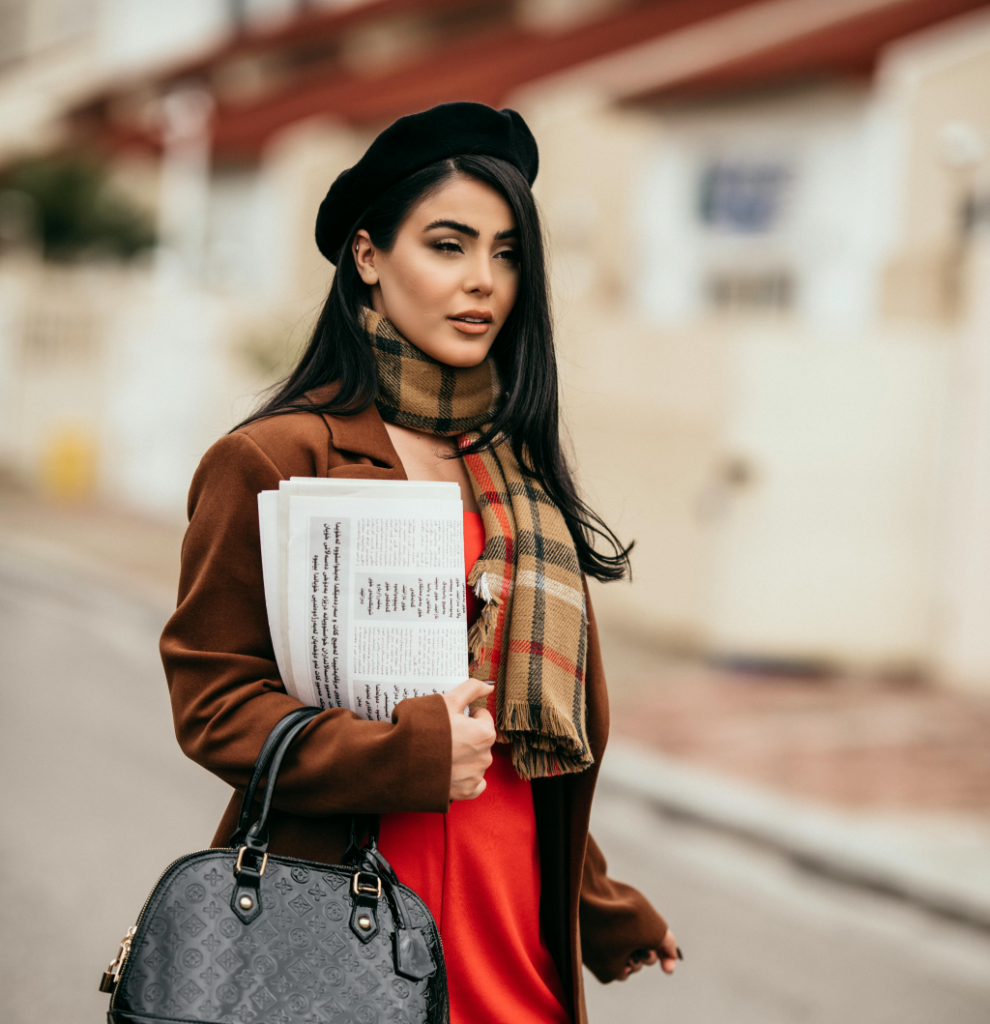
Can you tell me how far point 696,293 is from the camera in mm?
13328

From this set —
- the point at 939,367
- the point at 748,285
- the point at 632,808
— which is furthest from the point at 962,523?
the point at 748,285

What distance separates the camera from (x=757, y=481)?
8898mm

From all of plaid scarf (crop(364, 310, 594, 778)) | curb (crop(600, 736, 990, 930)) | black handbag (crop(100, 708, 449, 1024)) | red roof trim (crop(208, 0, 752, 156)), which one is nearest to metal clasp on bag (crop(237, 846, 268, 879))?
black handbag (crop(100, 708, 449, 1024))

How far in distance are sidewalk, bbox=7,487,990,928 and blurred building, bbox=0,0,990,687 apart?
2.45 feet

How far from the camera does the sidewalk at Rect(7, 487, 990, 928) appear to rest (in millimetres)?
5055

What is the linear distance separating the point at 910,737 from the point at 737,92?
8488 mm

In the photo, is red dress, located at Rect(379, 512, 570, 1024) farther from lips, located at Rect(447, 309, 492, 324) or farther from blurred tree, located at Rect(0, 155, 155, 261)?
blurred tree, located at Rect(0, 155, 155, 261)

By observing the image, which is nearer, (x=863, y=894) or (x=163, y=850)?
(x=163, y=850)

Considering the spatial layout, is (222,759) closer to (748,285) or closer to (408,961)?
(408,961)

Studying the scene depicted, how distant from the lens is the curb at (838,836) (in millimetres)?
4750

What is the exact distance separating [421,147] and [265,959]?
1.07 metres

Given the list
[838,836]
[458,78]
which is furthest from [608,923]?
[458,78]

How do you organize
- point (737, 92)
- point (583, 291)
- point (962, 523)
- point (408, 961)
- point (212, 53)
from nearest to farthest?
point (408, 961), point (962, 523), point (583, 291), point (737, 92), point (212, 53)

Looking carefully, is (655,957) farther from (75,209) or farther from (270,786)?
(75,209)
